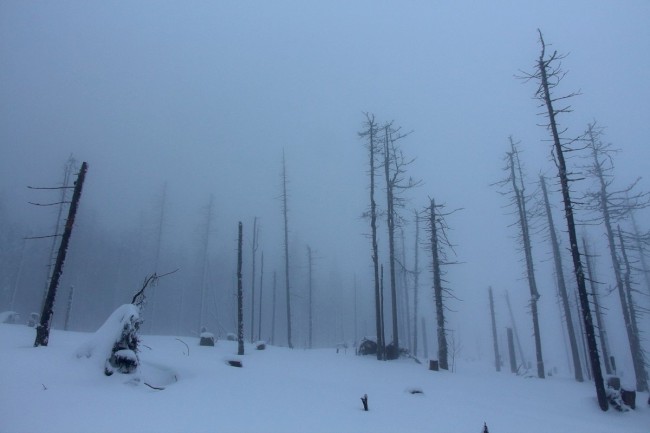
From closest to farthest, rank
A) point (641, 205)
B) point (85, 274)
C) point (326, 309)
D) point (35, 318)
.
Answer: point (641, 205)
point (35, 318)
point (85, 274)
point (326, 309)

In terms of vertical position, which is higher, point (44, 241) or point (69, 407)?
point (44, 241)

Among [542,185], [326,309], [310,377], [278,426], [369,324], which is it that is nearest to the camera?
[278,426]

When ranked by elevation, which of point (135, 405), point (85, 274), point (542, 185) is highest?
point (542, 185)

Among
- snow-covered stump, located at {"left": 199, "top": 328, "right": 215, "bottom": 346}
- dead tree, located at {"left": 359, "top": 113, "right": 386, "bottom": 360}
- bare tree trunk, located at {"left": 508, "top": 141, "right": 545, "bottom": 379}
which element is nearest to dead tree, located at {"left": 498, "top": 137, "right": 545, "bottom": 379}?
bare tree trunk, located at {"left": 508, "top": 141, "right": 545, "bottom": 379}

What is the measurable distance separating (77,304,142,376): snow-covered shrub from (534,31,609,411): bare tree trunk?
601 inches

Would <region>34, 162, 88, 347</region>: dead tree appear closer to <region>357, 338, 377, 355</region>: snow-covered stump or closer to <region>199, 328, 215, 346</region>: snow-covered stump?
<region>199, 328, 215, 346</region>: snow-covered stump

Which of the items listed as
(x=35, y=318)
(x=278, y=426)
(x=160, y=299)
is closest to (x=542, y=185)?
(x=278, y=426)

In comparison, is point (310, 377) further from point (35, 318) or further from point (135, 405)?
point (35, 318)

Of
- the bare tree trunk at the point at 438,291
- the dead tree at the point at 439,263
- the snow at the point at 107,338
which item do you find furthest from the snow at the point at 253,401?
the dead tree at the point at 439,263

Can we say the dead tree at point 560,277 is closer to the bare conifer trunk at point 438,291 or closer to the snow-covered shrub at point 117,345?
the bare conifer trunk at point 438,291

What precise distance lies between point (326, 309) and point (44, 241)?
2071 inches

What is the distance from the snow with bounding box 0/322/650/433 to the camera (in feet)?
23.7

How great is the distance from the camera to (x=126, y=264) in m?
55.1

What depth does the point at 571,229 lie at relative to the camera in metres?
13.9
